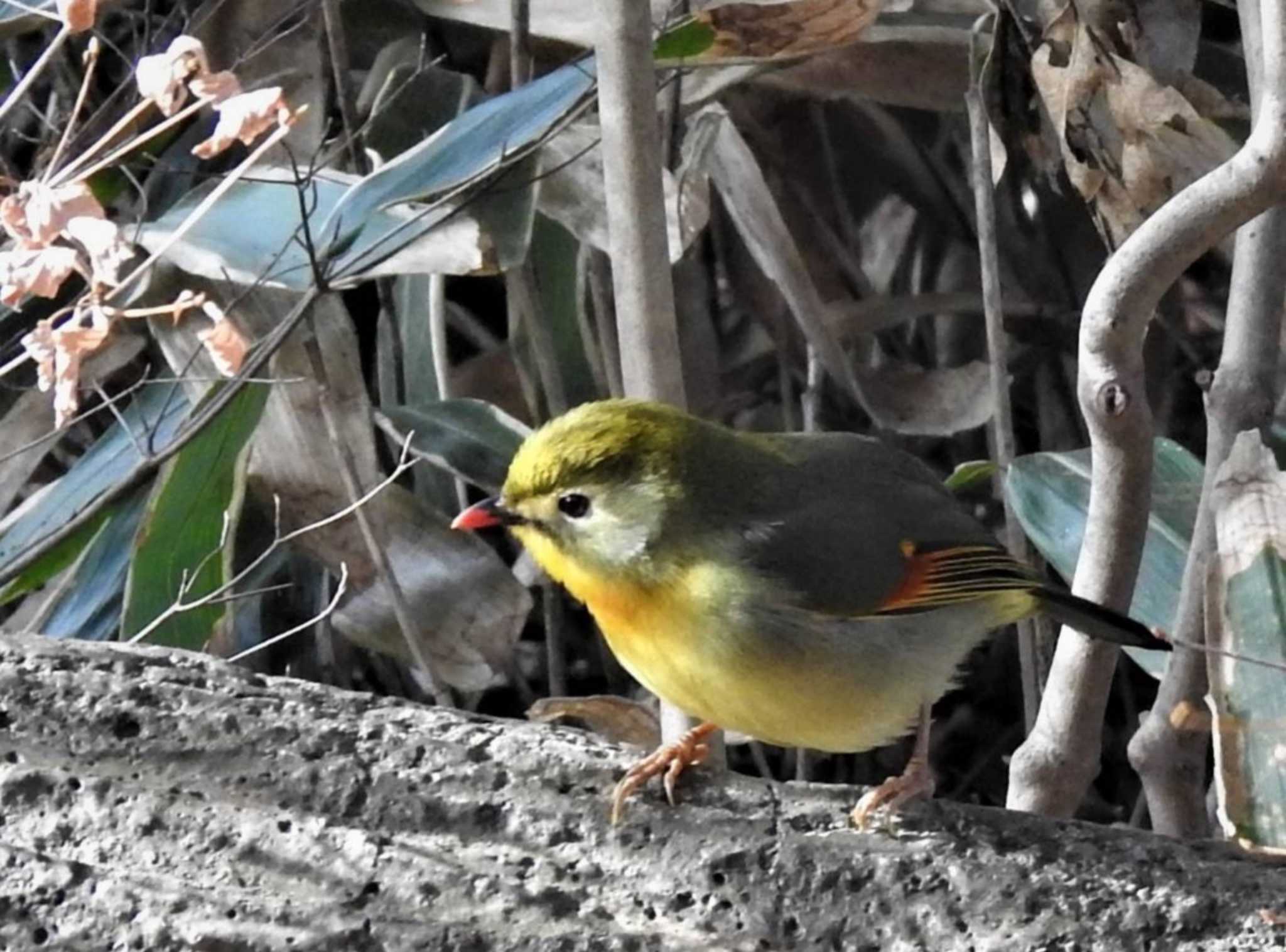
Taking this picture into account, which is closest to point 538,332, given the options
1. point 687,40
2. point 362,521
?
point 362,521

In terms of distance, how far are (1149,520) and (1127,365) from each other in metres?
0.52

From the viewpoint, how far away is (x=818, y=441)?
1.84 meters

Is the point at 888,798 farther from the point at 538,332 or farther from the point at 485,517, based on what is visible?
the point at 538,332

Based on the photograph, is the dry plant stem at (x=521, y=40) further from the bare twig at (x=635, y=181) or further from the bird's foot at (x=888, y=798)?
the bird's foot at (x=888, y=798)

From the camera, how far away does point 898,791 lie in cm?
146

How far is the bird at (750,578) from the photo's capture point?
1567 millimetres

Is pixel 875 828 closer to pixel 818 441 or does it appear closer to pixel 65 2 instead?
pixel 818 441

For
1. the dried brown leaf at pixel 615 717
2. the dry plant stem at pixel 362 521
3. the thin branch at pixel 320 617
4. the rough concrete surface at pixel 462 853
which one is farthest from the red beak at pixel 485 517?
the dry plant stem at pixel 362 521

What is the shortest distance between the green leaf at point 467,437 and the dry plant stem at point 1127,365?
2.56 ft

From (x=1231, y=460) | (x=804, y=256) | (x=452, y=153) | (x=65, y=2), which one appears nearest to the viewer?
(x=65, y=2)

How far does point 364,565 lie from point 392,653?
129 mm

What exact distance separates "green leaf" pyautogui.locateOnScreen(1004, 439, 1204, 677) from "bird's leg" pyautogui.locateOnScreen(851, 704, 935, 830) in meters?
0.37

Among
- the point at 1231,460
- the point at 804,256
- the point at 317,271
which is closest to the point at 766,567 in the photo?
the point at 1231,460

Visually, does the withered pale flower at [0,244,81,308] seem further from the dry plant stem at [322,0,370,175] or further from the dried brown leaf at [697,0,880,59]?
the dry plant stem at [322,0,370,175]
